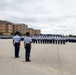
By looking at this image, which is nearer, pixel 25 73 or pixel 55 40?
pixel 25 73

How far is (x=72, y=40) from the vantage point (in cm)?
5425

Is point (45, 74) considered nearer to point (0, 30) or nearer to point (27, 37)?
point (27, 37)

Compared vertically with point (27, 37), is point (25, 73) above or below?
below

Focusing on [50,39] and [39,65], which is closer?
[39,65]

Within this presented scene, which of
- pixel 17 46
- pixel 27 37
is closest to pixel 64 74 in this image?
pixel 27 37

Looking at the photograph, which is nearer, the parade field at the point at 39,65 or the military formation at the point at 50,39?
the parade field at the point at 39,65

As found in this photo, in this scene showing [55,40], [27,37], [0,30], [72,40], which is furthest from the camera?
[0,30]

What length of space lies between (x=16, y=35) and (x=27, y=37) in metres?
2.02

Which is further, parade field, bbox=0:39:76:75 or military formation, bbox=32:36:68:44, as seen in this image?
military formation, bbox=32:36:68:44

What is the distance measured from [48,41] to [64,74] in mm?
35789

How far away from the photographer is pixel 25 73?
9.32 m

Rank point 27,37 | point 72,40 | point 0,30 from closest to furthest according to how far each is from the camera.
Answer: point 27,37, point 72,40, point 0,30

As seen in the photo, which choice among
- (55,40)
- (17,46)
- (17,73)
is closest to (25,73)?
(17,73)

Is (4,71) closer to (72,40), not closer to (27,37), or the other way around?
(27,37)
